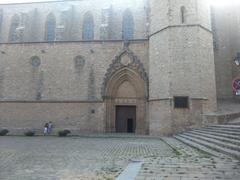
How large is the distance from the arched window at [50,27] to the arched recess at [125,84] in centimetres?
728

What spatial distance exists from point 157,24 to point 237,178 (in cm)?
1356

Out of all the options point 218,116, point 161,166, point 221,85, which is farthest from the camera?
point 221,85

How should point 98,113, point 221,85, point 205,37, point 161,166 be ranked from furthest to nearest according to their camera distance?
point 221,85
point 98,113
point 205,37
point 161,166

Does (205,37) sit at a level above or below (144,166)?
above

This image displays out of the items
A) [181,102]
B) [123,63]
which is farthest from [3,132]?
[181,102]

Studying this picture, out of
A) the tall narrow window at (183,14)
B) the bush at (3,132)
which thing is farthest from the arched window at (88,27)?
the bush at (3,132)

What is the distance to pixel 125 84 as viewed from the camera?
724 inches

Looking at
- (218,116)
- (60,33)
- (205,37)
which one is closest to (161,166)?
(218,116)

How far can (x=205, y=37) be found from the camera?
15617 millimetres

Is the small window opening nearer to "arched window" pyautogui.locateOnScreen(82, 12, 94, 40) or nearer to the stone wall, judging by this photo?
the stone wall

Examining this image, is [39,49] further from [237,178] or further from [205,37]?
[237,178]

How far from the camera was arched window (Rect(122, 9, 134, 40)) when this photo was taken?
67.9ft

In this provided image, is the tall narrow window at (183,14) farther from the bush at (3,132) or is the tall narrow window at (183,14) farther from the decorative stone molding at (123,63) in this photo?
the bush at (3,132)

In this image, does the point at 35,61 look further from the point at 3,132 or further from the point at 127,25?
the point at 127,25
